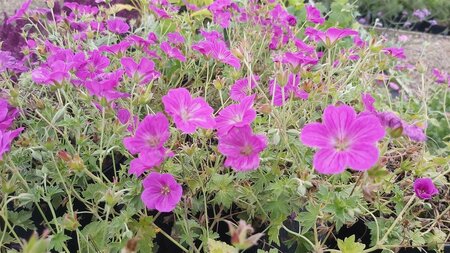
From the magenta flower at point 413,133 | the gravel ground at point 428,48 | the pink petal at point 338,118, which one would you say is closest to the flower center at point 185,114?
the pink petal at point 338,118

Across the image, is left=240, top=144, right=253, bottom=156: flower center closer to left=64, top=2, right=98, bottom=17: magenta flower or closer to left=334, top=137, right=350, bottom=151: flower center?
left=334, top=137, right=350, bottom=151: flower center

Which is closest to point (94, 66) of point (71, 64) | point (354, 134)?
point (71, 64)

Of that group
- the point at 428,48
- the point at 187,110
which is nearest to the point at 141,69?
the point at 187,110

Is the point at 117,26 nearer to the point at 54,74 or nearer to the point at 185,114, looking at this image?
the point at 54,74

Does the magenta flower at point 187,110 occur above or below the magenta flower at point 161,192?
above

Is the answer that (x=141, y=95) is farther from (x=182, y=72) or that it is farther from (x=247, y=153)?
(x=182, y=72)

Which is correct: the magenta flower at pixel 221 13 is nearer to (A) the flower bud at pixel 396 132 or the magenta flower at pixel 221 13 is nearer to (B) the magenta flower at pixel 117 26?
(B) the magenta flower at pixel 117 26
